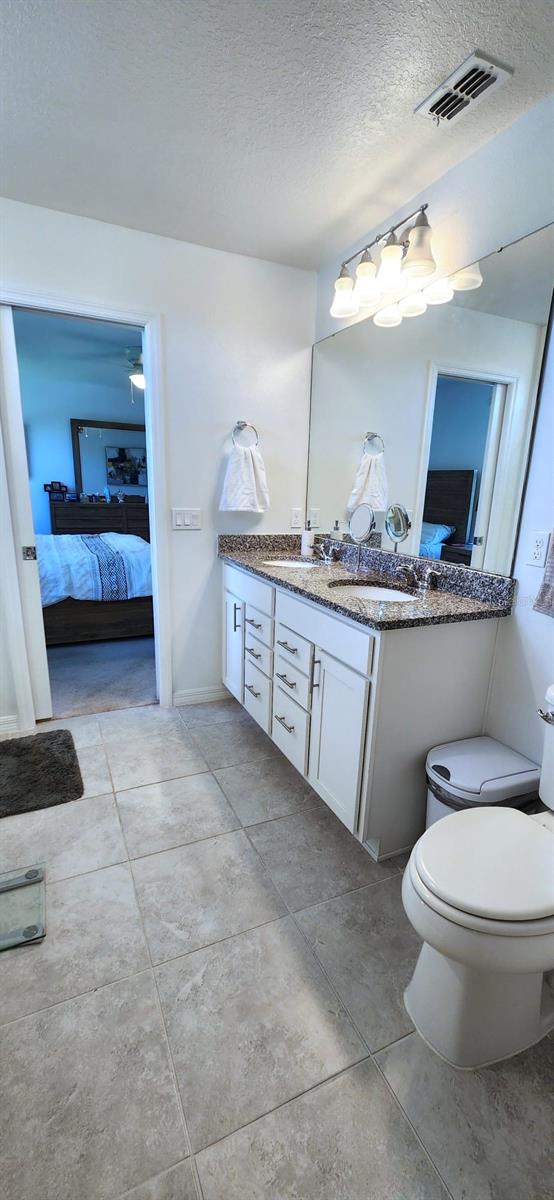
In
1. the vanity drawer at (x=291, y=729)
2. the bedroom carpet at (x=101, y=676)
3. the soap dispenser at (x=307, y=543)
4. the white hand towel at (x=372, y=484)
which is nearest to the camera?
the vanity drawer at (x=291, y=729)

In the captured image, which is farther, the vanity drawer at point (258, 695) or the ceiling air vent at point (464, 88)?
the vanity drawer at point (258, 695)

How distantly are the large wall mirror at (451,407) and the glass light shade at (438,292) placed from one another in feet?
0.09

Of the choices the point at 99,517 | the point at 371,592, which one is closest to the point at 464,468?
the point at 371,592

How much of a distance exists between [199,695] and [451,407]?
6.44 ft

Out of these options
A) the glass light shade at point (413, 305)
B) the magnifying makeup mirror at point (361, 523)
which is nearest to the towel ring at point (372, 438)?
the magnifying makeup mirror at point (361, 523)

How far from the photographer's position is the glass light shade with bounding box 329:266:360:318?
2.09 meters

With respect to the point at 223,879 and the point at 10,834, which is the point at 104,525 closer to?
the point at 10,834

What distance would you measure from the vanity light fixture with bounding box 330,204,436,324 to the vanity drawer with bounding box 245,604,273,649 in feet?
4.48

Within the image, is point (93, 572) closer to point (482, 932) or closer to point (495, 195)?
→ point (495, 195)

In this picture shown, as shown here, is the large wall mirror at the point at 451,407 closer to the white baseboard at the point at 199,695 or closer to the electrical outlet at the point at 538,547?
the electrical outlet at the point at 538,547

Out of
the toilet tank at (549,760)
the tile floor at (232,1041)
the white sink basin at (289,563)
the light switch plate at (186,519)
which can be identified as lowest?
the tile floor at (232,1041)

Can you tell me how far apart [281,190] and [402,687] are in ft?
6.27

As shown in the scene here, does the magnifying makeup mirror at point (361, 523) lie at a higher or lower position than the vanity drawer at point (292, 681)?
higher

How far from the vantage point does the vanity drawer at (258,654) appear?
7.04 ft
